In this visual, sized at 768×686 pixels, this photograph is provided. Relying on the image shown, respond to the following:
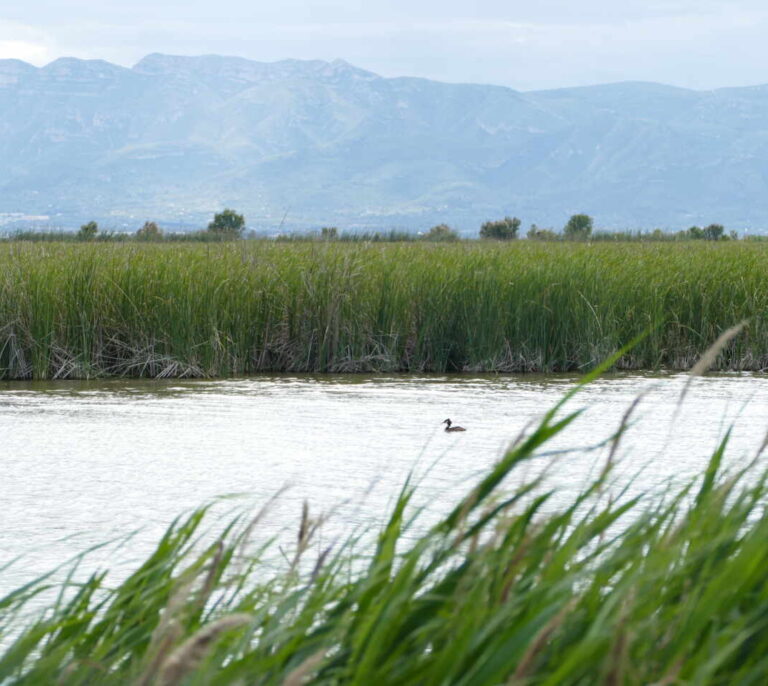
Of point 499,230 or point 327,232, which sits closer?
point 327,232

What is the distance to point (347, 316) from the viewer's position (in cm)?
1087

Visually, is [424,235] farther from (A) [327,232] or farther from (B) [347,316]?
(B) [347,316]

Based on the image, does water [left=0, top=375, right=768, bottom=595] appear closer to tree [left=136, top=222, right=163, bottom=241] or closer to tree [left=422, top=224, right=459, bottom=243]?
tree [left=136, top=222, right=163, bottom=241]

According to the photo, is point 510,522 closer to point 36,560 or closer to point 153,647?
point 153,647

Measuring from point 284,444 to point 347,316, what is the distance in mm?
3646

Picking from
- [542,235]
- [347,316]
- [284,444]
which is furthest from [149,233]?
[284,444]

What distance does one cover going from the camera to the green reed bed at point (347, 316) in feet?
34.0

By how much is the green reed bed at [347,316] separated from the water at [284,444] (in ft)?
1.50

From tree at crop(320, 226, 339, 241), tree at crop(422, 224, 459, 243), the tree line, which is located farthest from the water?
tree at crop(422, 224, 459, 243)

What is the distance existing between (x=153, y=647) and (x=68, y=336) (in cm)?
870

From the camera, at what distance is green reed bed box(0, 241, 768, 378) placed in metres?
10.4

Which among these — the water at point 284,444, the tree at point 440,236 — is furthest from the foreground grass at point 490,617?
the tree at point 440,236

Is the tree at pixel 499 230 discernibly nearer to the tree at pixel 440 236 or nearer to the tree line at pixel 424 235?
the tree line at pixel 424 235

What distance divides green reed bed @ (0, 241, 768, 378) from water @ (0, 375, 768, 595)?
46 centimetres
